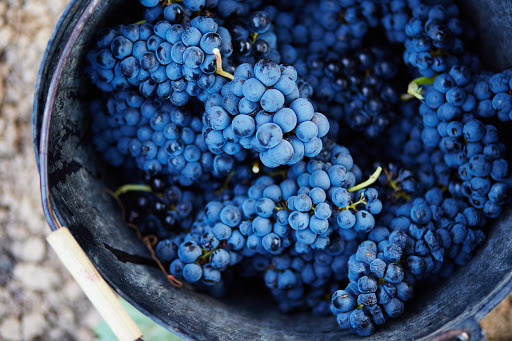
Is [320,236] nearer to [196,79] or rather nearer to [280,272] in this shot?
[280,272]

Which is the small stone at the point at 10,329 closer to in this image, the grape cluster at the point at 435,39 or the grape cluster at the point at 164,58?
the grape cluster at the point at 164,58

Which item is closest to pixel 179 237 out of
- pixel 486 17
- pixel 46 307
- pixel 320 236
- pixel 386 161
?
pixel 320 236

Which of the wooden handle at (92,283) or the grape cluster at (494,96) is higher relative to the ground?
the grape cluster at (494,96)

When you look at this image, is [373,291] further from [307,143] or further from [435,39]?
[435,39]

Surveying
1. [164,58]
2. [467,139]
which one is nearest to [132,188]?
[164,58]

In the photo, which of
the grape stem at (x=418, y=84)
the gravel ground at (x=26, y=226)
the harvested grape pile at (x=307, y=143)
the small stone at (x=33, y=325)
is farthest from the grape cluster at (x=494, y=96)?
the small stone at (x=33, y=325)
